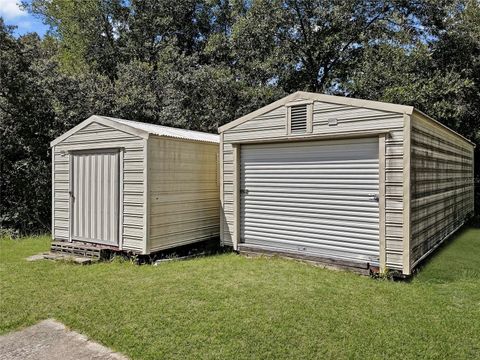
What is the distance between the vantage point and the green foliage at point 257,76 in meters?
10.1

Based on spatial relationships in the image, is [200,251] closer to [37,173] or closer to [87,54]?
[37,173]

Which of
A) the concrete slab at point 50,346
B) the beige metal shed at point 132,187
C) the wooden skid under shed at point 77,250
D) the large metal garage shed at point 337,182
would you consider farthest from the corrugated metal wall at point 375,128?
the concrete slab at point 50,346

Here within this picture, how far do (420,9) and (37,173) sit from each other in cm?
1363

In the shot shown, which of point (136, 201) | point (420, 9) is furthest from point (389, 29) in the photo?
point (136, 201)

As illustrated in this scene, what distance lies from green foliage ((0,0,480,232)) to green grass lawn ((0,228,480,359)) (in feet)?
17.2

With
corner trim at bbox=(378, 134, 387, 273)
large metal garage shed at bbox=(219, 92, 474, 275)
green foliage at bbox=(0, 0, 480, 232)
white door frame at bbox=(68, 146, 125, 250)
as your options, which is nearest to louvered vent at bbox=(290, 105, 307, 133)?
large metal garage shed at bbox=(219, 92, 474, 275)

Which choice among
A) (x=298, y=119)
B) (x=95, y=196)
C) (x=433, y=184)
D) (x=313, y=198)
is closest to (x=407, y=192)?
(x=313, y=198)

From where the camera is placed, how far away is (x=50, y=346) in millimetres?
A: 3301

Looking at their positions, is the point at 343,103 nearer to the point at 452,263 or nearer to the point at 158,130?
the point at 452,263

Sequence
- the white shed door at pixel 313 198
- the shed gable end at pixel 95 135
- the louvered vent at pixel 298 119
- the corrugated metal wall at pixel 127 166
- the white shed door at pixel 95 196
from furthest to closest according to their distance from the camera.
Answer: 1. the white shed door at pixel 95 196
2. the shed gable end at pixel 95 135
3. the corrugated metal wall at pixel 127 166
4. the louvered vent at pixel 298 119
5. the white shed door at pixel 313 198

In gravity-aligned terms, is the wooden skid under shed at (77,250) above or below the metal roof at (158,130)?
below

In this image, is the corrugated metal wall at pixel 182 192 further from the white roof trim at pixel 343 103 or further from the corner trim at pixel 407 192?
the corner trim at pixel 407 192

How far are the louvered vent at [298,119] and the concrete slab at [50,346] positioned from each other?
413 centimetres

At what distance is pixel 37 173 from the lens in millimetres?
10133
